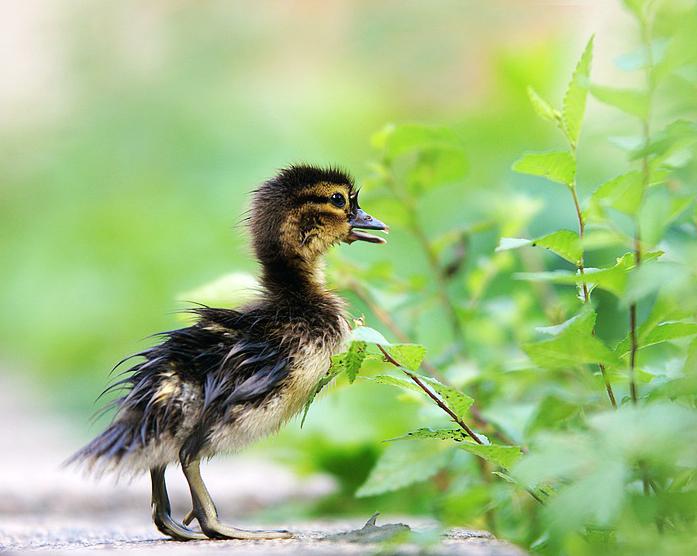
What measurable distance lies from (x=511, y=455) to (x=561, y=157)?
0.57 m

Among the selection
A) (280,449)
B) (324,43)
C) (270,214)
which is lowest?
(280,449)

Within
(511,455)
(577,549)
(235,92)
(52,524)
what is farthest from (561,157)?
(235,92)

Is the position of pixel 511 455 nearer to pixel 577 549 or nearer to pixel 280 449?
pixel 577 549

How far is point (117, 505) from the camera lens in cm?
439

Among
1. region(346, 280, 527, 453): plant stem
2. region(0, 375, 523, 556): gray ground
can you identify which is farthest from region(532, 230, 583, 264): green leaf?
region(346, 280, 527, 453): plant stem

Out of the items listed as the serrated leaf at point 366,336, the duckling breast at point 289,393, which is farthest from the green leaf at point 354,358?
the duckling breast at point 289,393

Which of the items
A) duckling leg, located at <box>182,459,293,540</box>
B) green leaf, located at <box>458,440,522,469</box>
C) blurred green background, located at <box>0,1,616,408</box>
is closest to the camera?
green leaf, located at <box>458,440,522,469</box>

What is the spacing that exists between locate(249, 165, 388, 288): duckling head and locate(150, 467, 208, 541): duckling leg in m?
0.58

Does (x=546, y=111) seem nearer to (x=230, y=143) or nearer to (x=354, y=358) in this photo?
(x=354, y=358)

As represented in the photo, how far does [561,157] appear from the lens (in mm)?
2002

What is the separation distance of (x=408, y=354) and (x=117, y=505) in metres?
2.75

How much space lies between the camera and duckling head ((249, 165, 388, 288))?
107 inches

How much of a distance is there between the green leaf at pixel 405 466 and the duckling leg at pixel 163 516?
17.3 inches

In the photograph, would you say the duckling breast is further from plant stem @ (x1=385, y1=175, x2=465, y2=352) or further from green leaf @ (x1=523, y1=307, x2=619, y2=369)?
plant stem @ (x1=385, y1=175, x2=465, y2=352)
